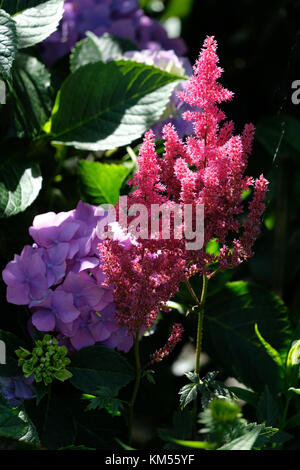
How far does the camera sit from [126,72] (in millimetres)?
759

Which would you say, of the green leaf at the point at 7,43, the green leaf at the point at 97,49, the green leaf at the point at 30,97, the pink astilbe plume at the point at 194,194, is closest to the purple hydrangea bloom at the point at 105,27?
the green leaf at the point at 97,49

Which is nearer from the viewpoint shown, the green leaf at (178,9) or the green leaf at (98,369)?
the green leaf at (98,369)

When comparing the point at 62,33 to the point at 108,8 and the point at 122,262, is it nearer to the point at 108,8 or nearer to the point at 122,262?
the point at 108,8

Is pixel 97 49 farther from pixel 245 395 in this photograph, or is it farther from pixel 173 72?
pixel 245 395

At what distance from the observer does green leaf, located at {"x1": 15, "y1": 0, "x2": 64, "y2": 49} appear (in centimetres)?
70

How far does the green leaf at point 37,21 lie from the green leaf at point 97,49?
125 mm

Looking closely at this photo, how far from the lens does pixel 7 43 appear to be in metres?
0.63

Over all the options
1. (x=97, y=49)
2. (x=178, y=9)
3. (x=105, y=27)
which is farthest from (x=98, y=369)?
(x=178, y=9)

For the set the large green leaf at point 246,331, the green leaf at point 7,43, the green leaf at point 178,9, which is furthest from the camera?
the green leaf at point 178,9

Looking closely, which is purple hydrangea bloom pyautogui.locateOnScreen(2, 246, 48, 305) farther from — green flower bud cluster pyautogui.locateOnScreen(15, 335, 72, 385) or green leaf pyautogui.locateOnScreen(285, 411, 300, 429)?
green leaf pyautogui.locateOnScreen(285, 411, 300, 429)

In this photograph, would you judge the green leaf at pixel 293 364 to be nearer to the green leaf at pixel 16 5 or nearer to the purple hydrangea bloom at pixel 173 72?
the purple hydrangea bloom at pixel 173 72

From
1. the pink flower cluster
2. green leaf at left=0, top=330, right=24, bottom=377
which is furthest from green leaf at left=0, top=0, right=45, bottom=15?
green leaf at left=0, top=330, right=24, bottom=377

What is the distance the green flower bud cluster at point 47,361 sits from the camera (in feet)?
2.04
